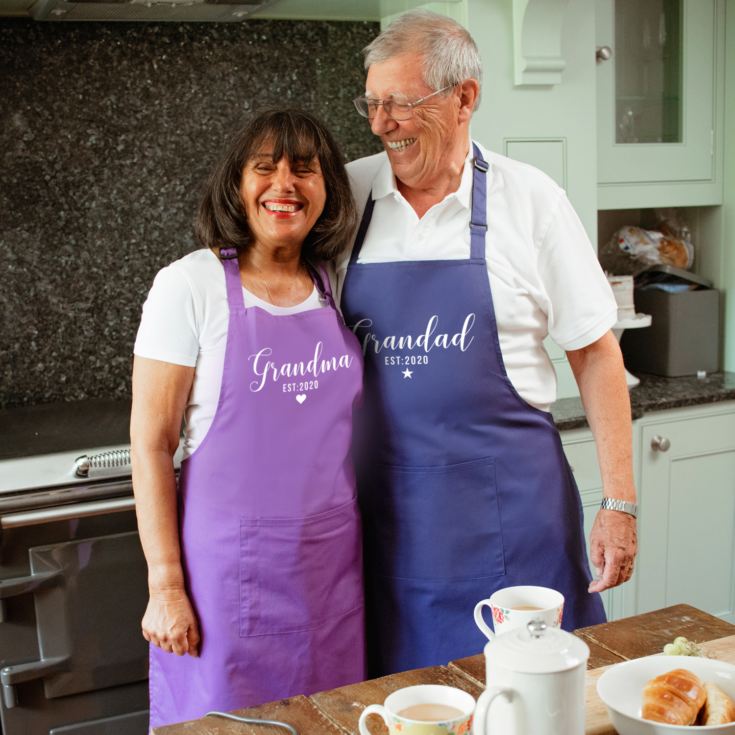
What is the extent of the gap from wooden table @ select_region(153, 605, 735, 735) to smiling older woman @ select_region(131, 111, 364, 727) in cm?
35

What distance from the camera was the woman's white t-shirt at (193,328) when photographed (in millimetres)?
1443

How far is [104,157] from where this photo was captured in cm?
227

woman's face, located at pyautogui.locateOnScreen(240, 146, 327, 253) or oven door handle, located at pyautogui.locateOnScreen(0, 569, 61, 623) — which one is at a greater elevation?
woman's face, located at pyautogui.locateOnScreen(240, 146, 327, 253)

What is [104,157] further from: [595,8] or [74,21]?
[595,8]

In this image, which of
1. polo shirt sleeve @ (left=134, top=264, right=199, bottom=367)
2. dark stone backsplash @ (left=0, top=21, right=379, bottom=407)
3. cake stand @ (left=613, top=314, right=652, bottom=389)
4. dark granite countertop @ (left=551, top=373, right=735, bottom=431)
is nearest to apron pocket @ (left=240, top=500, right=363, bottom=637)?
polo shirt sleeve @ (left=134, top=264, right=199, bottom=367)

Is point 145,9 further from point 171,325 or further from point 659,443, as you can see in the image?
point 659,443

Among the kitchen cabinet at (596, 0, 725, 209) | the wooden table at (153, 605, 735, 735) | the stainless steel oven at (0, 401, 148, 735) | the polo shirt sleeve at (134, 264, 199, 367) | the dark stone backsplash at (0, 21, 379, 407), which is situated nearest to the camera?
the wooden table at (153, 605, 735, 735)

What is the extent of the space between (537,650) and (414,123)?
924mm

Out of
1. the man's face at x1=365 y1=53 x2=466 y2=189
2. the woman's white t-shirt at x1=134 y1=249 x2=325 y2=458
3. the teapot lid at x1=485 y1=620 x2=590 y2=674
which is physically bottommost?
the teapot lid at x1=485 y1=620 x2=590 y2=674

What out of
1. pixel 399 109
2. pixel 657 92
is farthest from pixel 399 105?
pixel 657 92

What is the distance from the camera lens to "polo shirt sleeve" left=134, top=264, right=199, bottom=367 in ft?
4.73

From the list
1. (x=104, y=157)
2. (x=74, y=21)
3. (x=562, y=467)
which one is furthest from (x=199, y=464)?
(x=74, y=21)

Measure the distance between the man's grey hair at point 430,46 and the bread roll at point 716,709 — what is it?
962 millimetres

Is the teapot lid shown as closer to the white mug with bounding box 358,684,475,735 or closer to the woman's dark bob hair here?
the white mug with bounding box 358,684,475,735
